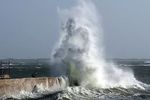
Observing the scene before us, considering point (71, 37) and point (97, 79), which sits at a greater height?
point (71, 37)

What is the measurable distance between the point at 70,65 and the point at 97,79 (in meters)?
3.10

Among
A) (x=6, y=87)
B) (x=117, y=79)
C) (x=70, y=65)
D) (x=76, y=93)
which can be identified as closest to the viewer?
(x=6, y=87)

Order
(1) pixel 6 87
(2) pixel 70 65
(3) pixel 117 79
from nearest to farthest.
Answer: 1. (1) pixel 6 87
2. (2) pixel 70 65
3. (3) pixel 117 79

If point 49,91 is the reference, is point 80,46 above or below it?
above

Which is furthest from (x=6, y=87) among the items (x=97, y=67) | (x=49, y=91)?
(x=97, y=67)

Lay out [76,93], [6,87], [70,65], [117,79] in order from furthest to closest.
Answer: [117,79]
[70,65]
[76,93]
[6,87]

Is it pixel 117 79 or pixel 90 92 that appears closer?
pixel 90 92

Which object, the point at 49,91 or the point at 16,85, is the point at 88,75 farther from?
the point at 16,85

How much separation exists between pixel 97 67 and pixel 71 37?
4.17 meters

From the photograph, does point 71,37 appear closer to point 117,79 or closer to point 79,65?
point 79,65

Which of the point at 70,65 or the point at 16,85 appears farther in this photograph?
the point at 70,65

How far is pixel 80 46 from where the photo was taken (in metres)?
48.2

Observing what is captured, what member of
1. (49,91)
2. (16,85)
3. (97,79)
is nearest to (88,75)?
(97,79)

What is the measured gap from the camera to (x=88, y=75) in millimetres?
47625
